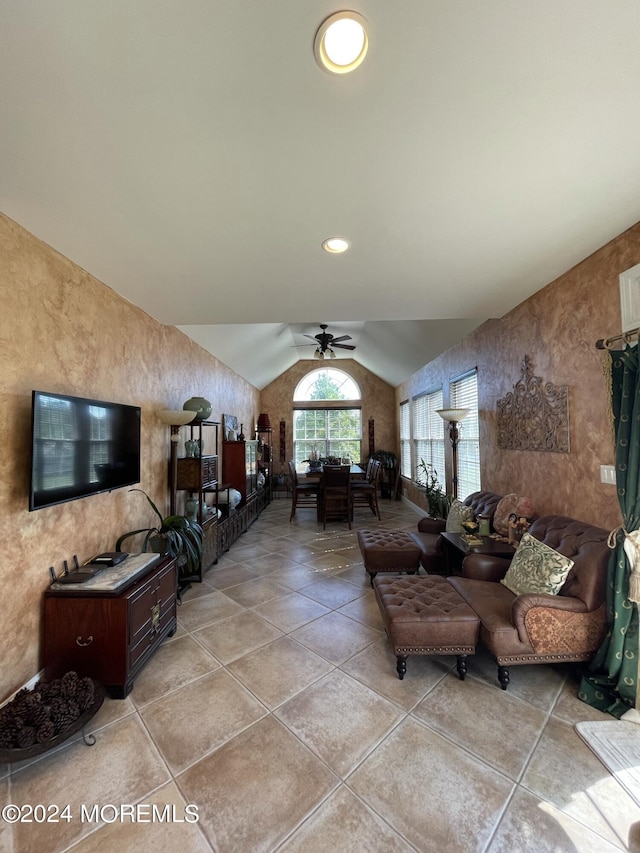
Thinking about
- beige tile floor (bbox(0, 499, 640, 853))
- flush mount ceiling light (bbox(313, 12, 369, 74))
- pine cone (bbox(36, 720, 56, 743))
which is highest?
flush mount ceiling light (bbox(313, 12, 369, 74))

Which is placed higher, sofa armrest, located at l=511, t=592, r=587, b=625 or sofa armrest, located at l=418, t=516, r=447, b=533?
sofa armrest, located at l=511, t=592, r=587, b=625

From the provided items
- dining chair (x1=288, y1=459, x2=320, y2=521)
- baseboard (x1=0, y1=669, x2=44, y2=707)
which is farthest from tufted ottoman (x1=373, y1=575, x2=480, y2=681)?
dining chair (x1=288, y1=459, x2=320, y2=521)

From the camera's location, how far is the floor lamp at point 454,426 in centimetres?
399

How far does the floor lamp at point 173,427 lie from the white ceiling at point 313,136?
1.26m

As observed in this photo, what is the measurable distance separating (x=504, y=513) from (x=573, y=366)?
4.63 feet

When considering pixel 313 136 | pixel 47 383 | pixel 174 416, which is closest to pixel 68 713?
pixel 47 383

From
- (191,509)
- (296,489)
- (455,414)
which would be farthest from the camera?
(296,489)

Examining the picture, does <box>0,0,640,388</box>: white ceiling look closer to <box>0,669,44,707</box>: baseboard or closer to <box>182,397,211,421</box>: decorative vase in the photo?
<box>182,397,211,421</box>: decorative vase

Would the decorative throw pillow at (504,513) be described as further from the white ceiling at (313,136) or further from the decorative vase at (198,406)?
the decorative vase at (198,406)

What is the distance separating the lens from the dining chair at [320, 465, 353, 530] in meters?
5.48

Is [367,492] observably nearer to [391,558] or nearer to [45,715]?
[391,558]

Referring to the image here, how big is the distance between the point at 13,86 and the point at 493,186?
6.31 feet

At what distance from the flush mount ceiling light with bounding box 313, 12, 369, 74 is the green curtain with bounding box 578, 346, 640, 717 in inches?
74.4

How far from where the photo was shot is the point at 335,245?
2.09 meters
